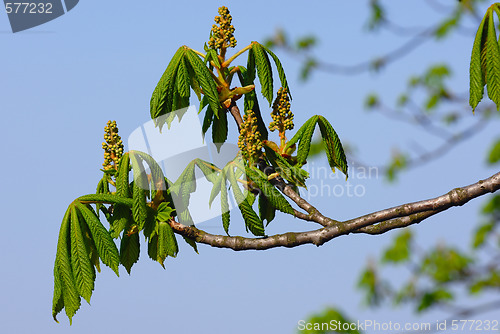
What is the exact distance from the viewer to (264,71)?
131 inches

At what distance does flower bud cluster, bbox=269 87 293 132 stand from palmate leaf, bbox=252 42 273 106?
10 cm

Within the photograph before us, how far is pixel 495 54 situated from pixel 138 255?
6.51ft

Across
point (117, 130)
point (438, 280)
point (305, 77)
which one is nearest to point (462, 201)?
point (117, 130)

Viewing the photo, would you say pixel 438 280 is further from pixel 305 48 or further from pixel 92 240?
pixel 92 240

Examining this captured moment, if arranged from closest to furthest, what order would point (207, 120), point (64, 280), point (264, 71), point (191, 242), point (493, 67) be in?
1. point (493, 67)
2. point (64, 280)
3. point (191, 242)
4. point (264, 71)
5. point (207, 120)

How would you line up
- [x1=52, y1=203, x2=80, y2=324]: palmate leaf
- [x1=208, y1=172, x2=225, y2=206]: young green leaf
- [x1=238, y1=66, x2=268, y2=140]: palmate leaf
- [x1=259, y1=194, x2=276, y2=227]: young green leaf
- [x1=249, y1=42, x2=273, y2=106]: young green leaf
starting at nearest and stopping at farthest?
[x1=52, y1=203, x2=80, y2=324]: palmate leaf < [x1=208, y1=172, x2=225, y2=206]: young green leaf < [x1=249, y1=42, x2=273, y2=106]: young green leaf < [x1=238, y1=66, x2=268, y2=140]: palmate leaf < [x1=259, y1=194, x2=276, y2=227]: young green leaf

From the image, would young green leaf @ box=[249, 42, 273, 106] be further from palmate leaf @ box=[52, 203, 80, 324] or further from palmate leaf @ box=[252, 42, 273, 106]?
palmate leaf @ box=[52, 203, 80, 324]

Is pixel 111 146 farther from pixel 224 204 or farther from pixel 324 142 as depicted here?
pixel 324 142

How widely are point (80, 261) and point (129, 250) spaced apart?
1.05ft

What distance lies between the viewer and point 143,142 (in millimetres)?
3123

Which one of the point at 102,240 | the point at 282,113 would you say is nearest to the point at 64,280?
the point at 102,240

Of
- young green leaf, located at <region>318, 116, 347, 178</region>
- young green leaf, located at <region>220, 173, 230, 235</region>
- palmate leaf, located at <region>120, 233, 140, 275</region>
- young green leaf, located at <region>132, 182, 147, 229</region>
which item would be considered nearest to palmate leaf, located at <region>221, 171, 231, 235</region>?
young green leaf, located at <region>220, 173, 230, 235</region>

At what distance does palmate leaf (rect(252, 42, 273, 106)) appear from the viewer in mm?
3276

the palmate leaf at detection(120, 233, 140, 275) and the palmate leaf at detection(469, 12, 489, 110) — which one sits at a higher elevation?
the palmate leaf at detection(469, 12, 489, 110)
